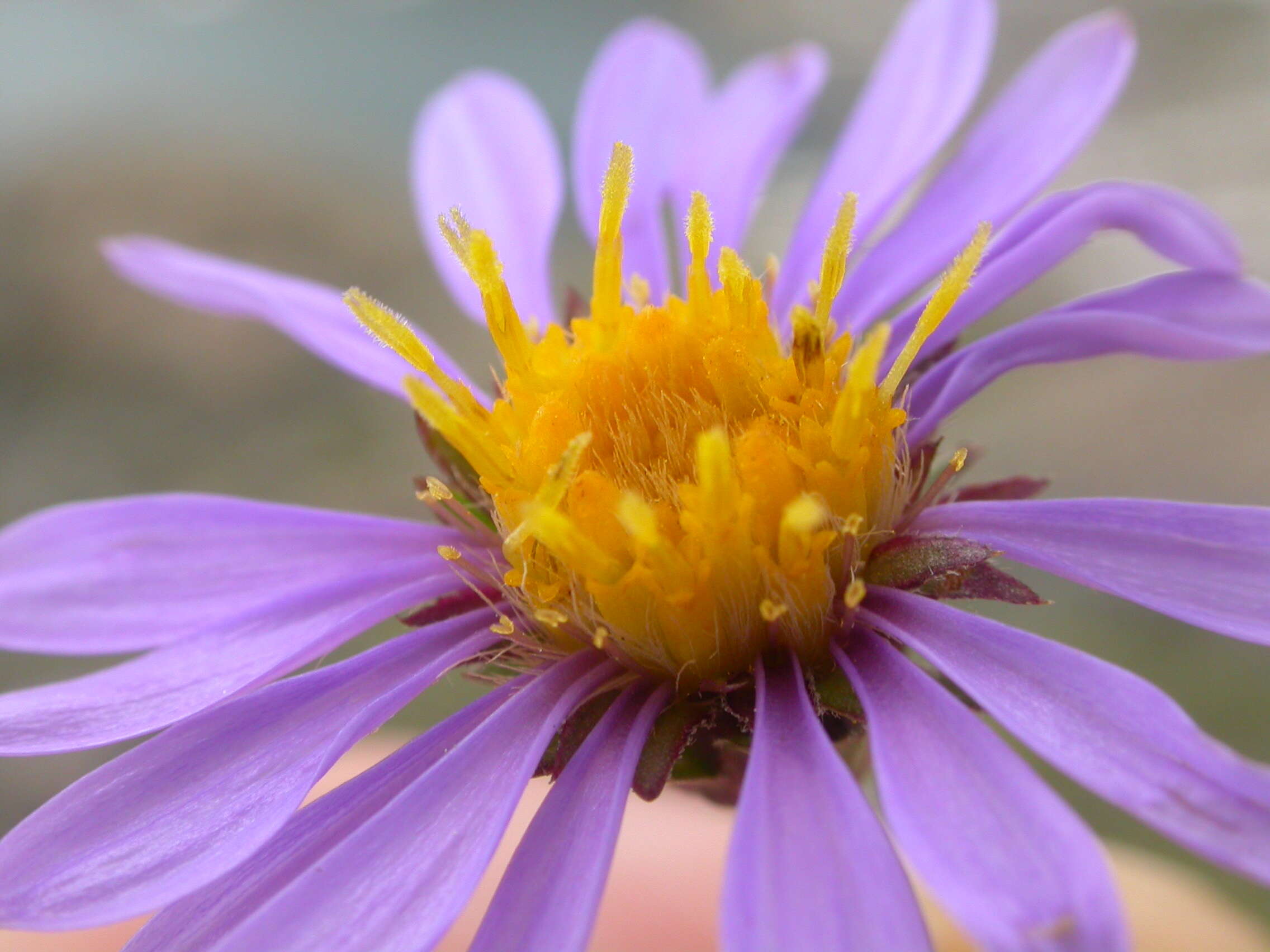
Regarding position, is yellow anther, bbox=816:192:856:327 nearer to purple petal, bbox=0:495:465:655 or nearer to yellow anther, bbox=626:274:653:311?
yellow anther, bbox=626:274:653:311

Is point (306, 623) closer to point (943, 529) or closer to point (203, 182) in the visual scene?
point (943, 529)

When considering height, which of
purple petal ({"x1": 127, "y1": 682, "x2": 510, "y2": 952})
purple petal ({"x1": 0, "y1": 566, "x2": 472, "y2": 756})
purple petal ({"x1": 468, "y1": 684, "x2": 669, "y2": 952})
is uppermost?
purple petal ({"x1": 0, "y1": 566, "x2": 472, "y2": 756})

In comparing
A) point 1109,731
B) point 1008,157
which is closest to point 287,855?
point 1109,731

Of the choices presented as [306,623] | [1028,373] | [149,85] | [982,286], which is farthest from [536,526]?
[149,85]

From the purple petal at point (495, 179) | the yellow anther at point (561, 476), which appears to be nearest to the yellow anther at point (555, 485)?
the yellow anther at point (561, 476)

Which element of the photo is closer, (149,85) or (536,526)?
(536,526)

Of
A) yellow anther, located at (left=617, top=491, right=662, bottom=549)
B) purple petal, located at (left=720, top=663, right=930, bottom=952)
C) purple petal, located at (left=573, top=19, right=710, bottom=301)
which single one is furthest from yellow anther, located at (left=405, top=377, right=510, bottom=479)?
purple petal, located at (left=573, top=19, right=710, bottom=301)
